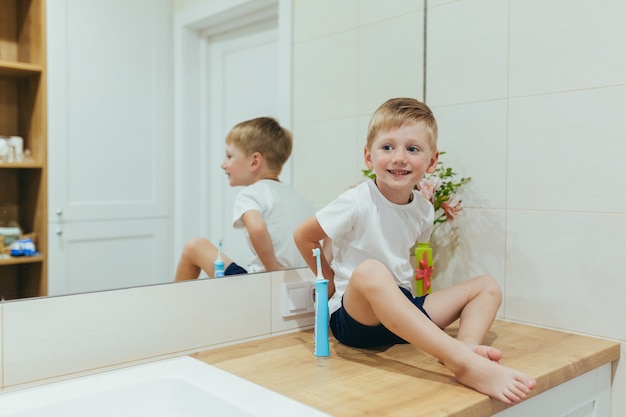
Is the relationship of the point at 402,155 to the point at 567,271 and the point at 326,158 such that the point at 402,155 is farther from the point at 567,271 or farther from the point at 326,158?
the point at 567,271

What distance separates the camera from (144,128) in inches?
42.9

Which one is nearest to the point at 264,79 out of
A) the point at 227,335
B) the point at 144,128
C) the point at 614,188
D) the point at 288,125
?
the point at 288,125

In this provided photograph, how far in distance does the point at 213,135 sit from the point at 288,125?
0.26 m

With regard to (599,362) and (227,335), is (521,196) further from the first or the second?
(227,335)

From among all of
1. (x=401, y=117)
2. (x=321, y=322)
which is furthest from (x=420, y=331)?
(x=401, y=117)

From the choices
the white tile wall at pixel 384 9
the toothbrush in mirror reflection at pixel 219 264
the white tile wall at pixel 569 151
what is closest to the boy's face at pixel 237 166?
the toothbrush in mirror reflection at pixel 219 264

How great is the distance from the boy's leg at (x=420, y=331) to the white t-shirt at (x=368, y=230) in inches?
4.4

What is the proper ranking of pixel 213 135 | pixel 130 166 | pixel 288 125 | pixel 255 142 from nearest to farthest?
pixel 130 166 < pixel 213 135 < pixel 255 142 < pixel 288 125

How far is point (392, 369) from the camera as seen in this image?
1.11 metres

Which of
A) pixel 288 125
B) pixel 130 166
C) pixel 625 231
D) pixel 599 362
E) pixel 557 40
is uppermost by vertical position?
pixel 557 40

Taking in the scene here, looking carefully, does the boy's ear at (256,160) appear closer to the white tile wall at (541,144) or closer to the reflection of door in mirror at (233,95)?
the reflection of door in mirror at (233,95)

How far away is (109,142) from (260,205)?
1.27ft

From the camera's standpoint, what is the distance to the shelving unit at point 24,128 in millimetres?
922

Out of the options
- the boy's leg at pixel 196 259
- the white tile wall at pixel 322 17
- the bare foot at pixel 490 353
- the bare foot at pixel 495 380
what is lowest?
the bare foot at pixel 495 380
